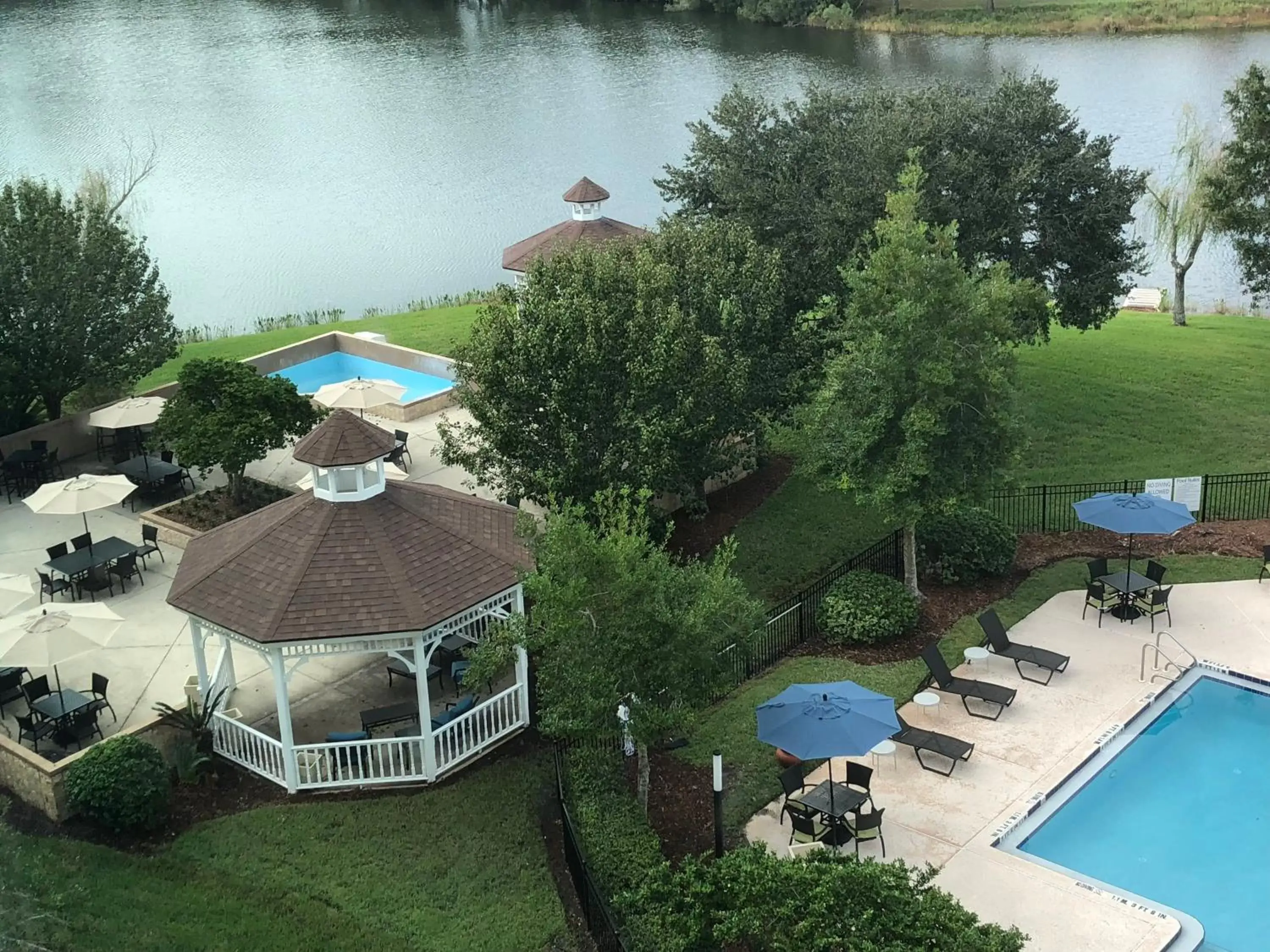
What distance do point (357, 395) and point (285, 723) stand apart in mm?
10497

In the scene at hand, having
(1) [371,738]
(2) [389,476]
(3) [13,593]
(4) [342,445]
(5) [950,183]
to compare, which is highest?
(5) [950,183]

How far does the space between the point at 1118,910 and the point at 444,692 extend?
933cm

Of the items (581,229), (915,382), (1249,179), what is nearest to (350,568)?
(915,382)

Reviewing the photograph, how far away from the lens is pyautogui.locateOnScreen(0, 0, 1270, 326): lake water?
1886 inches

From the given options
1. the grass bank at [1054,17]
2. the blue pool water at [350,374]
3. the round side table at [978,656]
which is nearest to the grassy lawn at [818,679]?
the round side table at [978,656]

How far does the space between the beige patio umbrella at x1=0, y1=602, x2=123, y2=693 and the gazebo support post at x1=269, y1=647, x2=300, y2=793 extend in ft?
7.41

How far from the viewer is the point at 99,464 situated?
27.3 metres

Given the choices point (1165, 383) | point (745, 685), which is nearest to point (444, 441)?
point (745, 685)

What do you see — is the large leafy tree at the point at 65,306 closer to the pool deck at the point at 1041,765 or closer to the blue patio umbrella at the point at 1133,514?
the pool deck at the point at 1041,765

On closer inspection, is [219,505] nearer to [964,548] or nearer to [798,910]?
[964,548]

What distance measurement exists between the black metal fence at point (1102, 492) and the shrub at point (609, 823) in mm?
10783

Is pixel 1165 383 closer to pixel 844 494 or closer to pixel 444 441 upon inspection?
pixel 844 494

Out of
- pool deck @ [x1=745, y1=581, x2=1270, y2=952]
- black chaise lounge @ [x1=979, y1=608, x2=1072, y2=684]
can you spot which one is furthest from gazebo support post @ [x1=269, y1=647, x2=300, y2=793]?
black chaise lounge @ [x1=979, y1=608, x2=1072, y2=684]

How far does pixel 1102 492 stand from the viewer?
24328mm
